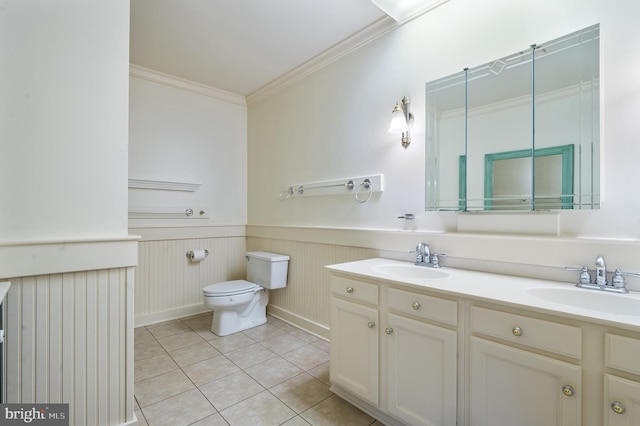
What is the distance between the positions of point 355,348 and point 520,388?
767 millimetres

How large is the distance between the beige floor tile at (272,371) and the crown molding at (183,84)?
8.91 feet

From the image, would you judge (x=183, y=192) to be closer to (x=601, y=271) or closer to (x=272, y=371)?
(x=272, y=371)

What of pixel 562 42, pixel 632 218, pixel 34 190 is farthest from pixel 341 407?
pixel 562 42

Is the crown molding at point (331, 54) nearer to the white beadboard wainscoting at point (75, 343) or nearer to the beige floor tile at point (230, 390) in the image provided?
the white beadboard wainscoting at point (75, 343)

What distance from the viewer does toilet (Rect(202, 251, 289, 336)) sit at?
255cm

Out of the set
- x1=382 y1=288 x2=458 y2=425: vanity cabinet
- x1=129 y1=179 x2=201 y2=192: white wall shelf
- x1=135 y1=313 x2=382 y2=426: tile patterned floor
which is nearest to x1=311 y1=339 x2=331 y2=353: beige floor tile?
x1=135 y1=313 x2=382 y2=426: tile patterned floor

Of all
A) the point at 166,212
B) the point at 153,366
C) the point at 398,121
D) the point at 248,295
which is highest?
the point at 398,121

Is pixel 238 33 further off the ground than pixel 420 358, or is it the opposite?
pixel 238 33

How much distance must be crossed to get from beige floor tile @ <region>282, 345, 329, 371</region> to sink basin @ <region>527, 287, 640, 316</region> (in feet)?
4.84

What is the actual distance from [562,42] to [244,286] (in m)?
2.72

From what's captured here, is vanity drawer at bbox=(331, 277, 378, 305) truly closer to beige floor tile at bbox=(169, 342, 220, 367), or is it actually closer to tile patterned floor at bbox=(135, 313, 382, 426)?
tile patterned floor at bbox=(135, 313, 382, 426)

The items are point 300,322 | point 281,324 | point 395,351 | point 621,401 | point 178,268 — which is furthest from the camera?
point 178,268

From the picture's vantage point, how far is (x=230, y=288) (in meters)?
2.65

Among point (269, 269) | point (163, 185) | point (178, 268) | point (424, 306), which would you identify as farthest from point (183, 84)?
point (424, 306)
